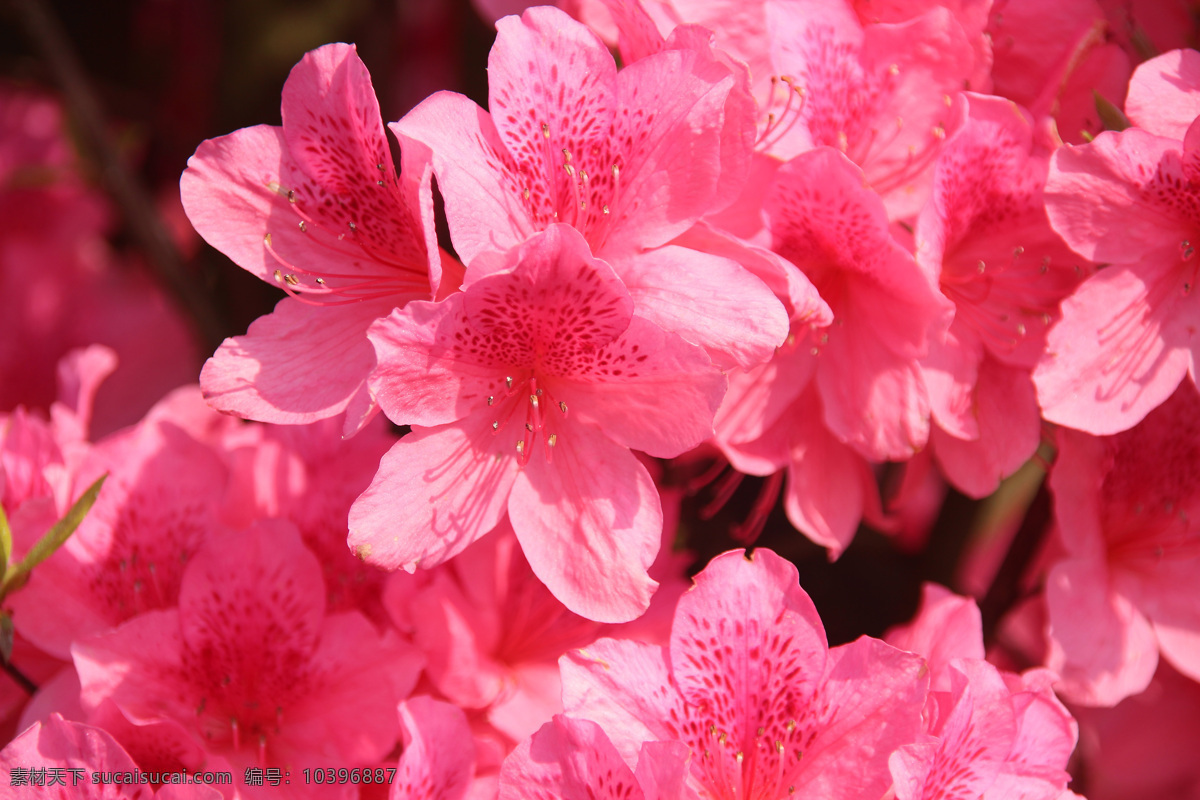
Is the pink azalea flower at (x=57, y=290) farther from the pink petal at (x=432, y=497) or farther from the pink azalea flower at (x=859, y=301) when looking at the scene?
the pink azalea flower at (x=859, y=301)

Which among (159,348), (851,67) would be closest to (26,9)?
(159,348)

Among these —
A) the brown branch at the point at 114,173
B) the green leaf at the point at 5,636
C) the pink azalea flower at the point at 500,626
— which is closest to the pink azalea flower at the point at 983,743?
the pink azalea flower at the point at 500,626

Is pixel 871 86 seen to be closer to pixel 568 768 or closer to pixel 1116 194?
pixel 1116 194

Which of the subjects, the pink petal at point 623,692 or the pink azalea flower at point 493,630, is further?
the pink azalea flower at point 493,630

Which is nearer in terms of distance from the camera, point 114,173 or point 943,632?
point 943,632

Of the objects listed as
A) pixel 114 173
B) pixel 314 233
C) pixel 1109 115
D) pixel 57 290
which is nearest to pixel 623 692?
pixel 314 233

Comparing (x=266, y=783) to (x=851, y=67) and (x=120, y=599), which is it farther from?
(x=851, y=67)
